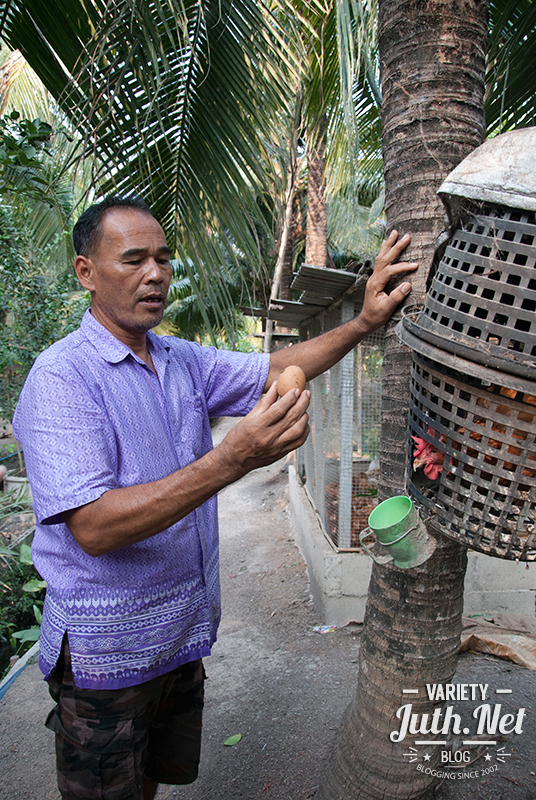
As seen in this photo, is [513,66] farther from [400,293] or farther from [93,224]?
[93,224]

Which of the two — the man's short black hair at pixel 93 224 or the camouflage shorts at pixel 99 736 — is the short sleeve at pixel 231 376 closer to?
the man's short black hair at pixel 93 224

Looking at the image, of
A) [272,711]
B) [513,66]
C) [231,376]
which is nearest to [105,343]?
[231,376]

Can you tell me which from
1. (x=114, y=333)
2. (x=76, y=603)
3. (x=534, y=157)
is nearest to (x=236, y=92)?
(x=114, y=333)

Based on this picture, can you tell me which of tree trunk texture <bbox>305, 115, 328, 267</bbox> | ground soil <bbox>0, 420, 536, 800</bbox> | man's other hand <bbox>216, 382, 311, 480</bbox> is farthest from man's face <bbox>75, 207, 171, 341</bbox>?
tree trunk texture <bbox>305, 115, 328, 267</bbox>

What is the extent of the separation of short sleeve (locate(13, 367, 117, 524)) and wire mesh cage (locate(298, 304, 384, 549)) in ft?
10.3

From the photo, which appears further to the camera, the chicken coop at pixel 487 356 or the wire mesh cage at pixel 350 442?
the wire mesh cage at pixel 350 442

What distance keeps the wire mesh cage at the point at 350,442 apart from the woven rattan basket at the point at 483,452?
10.6ft

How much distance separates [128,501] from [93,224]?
3.58ft

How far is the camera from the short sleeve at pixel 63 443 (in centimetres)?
146

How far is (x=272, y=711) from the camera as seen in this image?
10.6 feet

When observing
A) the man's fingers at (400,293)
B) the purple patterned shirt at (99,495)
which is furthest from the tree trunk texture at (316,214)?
the purple patterned shirt at (99,495)

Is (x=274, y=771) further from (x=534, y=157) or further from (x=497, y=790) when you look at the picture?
(x=534, y=157)

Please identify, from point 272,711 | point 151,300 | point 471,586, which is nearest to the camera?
point 151,300

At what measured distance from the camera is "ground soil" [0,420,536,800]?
244cm
